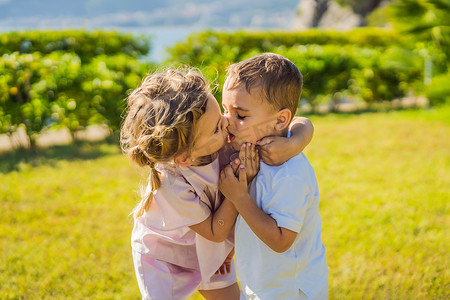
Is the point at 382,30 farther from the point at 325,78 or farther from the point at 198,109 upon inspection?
the point at 198,109

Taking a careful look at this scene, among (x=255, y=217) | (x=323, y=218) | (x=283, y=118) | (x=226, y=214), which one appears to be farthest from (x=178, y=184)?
(x=323, y=218)

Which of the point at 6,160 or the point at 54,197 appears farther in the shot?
the point at 6,160

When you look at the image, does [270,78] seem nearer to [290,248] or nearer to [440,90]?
[290,248]

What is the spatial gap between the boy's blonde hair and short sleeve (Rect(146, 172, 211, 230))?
418 mm

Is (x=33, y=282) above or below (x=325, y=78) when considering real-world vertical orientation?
above

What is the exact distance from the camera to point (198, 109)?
151 centimetres

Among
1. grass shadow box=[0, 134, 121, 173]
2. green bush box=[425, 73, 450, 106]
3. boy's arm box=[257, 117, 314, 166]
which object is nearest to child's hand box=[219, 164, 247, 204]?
boy's arm box=[257, 117, 314, 166]

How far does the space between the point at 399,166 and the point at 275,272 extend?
4.15 m

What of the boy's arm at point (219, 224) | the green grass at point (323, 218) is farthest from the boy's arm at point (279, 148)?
the green grass at point (323, 218)

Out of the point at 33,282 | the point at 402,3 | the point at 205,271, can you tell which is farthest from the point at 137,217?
the point at 402,3

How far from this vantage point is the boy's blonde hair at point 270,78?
4.89 feet

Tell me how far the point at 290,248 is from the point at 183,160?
0.52m

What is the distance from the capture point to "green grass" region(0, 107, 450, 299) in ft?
9.36

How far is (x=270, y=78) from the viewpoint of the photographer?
4.90ft
